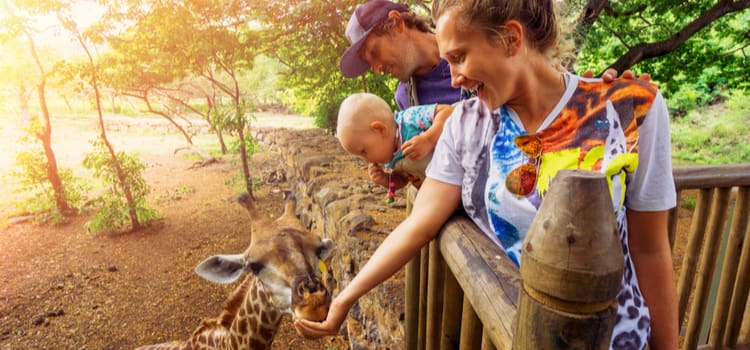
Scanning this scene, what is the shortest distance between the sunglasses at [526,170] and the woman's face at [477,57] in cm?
13

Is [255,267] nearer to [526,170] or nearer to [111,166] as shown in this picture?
[526,170]

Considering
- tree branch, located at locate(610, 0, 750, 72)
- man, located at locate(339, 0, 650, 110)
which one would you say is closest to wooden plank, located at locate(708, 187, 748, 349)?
man, located at locate(339, 0, 650, 110)

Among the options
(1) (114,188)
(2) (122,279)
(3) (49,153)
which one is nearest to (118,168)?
(1) (114,188)

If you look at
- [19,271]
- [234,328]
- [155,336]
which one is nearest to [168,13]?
[19,271]

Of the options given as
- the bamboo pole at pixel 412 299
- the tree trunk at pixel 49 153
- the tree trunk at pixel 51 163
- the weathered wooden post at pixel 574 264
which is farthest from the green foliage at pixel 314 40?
the weathered wooden post at pixel 574 264

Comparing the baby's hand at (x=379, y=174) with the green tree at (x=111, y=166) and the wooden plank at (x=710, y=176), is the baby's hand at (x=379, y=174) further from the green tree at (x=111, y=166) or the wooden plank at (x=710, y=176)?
the green tree at (x=111, y=166)

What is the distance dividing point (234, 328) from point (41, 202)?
27.8 feet

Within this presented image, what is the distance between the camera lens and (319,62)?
692 cm

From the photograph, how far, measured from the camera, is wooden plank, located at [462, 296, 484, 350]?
1.06m

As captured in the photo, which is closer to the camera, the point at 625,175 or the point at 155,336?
the point at 625,175

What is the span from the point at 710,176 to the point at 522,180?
1412 mm

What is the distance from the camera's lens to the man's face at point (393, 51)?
1919 millimetres

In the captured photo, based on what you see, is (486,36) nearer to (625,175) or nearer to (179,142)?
(625,175)

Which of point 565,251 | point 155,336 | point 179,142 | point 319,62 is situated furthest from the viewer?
point 179,142
